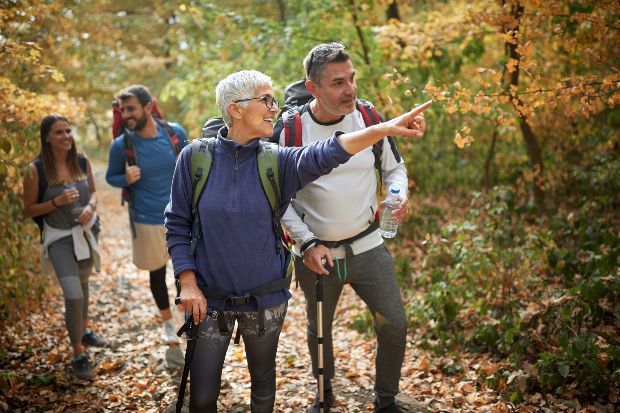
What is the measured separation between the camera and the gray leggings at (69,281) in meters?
4.83

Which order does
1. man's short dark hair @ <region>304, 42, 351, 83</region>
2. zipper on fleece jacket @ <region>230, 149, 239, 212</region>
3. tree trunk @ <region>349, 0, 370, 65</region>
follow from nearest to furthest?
zipper on fleece jacket @ <region>230, 149, 239, 212</region> < man's short dark hair @ <region>304, 42, 351, 83</region> < tree trunk @ <region>349, 0, 370, 65</region>

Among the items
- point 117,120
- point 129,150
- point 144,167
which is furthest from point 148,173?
point 117,120

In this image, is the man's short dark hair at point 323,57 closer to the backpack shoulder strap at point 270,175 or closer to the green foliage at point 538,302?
the backpack shoulder strap at point 270,175

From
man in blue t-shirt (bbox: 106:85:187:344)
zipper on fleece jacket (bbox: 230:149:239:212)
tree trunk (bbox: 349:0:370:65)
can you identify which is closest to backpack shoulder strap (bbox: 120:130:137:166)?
man in blue t-shirt (bbox: 106:85:187:344)

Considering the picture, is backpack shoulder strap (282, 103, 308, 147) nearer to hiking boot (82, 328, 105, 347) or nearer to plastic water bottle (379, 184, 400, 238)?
plastic water bottle (379, 184, 400, 238)

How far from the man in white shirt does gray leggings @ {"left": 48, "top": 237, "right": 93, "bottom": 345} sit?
2.30 m

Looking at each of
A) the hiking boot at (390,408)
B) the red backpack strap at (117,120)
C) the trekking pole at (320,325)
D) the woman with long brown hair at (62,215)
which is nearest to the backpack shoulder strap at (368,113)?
the trekking pole at (320,325)

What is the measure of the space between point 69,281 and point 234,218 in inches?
110

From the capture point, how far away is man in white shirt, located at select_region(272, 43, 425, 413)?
11.1 feet

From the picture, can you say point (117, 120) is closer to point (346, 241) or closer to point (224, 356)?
point (346, 241)

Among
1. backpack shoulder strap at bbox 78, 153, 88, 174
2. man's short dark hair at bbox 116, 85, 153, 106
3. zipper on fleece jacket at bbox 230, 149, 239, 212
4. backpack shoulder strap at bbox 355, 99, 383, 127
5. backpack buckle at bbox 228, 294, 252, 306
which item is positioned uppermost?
man's short dark hair at bbox 116, 85, 153, 106

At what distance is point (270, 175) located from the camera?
2.88 metres

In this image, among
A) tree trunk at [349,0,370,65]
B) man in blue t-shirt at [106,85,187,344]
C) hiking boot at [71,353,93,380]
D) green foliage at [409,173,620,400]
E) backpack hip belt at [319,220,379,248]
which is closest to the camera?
backpack hip belt at [319,220,379,248]

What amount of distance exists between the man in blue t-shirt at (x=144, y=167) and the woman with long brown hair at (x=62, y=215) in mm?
397
